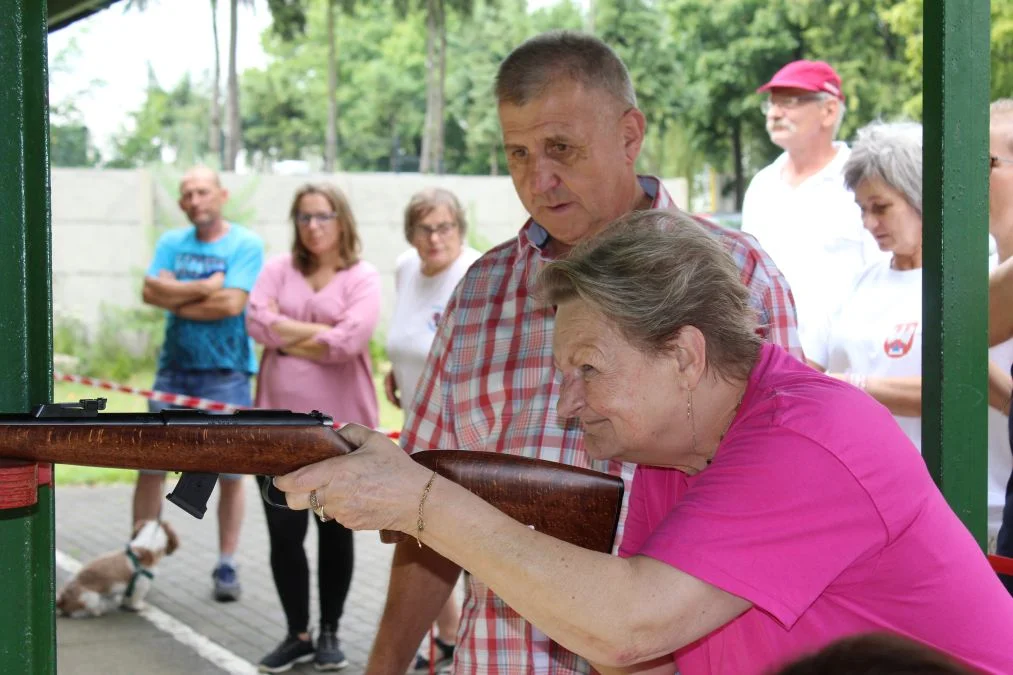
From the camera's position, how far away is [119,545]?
7.80 m

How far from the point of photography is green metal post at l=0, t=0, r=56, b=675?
7.16ft

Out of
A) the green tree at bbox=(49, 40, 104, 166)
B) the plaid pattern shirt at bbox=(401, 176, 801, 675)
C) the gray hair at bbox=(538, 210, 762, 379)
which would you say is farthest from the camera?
the green tree at bbox=(49, 40, 104, 166)

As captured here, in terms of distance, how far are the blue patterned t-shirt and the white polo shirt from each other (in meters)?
2.81

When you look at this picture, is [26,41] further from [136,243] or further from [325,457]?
[136,243]

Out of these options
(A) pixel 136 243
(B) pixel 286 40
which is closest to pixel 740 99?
(B) pixel 286 40

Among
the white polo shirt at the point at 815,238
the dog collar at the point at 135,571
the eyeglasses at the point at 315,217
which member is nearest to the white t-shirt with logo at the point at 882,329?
the white polo shirt at the point at 815,238

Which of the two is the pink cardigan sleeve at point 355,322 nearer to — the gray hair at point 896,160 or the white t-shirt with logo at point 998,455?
the gray hair at point 896,160

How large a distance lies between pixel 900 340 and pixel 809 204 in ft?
4.10

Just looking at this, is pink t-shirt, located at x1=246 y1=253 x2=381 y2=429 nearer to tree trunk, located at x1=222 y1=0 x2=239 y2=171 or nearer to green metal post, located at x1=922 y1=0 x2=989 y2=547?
green metal post, located at x1=922 y1=0 x2=989 y2=547

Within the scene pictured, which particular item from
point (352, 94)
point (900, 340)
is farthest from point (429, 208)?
point (352, 94)

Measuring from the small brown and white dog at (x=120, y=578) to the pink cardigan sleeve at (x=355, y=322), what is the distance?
133cm

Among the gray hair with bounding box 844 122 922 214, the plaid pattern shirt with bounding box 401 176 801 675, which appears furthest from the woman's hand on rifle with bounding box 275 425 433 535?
the gray hair with bounding box 844 122 922 214

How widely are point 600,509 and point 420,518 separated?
1.39ft

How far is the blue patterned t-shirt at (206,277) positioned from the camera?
21.0ft
